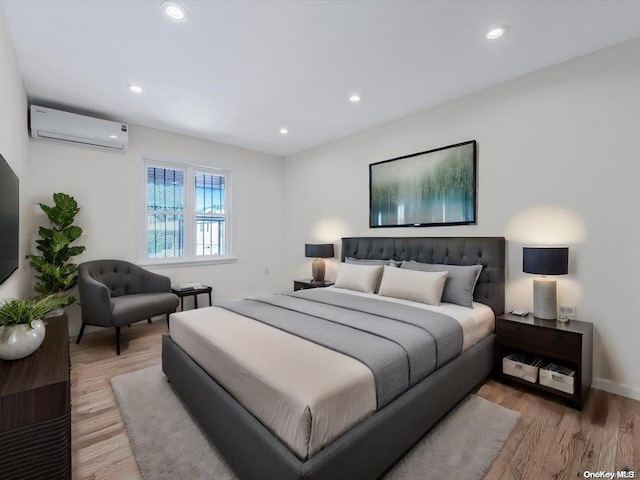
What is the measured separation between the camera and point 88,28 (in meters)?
2.11

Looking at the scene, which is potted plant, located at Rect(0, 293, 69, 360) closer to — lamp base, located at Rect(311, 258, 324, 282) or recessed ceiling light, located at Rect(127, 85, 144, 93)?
recessed ceiling light, located at Rect(127, 85, 144, 93)

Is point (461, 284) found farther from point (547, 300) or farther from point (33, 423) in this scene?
point (33, 423)

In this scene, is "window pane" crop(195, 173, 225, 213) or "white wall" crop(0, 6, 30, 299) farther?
"window pane" crop(195, 173, 225, 213)

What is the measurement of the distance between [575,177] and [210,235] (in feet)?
14.6

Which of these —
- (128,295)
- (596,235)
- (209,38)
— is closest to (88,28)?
(209,38)

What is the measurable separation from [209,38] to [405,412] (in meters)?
2.75

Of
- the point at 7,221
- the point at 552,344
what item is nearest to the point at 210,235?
the point at 7,221

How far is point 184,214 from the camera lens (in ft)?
14.7

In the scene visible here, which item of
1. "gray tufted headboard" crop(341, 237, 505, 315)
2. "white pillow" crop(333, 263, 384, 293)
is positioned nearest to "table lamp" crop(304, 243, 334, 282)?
"gray tufted headboard" crop(341, 237, 505, 315)

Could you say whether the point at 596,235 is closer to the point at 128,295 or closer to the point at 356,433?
the point at 356,433

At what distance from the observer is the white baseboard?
2229 mm

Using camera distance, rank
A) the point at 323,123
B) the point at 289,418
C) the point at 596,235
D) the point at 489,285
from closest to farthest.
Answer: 1. the point at 289,418
2. the point at 596,235
3. the point at 489,285
4. the point at 323,123

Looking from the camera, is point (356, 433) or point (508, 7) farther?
point (508, 7)

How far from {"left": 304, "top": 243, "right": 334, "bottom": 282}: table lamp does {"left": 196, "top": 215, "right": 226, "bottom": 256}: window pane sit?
1469 mm
